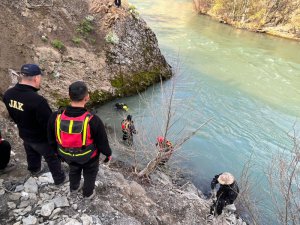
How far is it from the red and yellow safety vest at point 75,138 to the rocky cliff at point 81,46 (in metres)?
6.17

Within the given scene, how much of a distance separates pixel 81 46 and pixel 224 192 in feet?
28.6

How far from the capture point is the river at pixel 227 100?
1018 cm

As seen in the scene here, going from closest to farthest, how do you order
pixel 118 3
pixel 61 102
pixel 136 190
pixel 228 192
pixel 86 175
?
pixel 86 175, pixel 136 190, pixel 228 192, pixel 61 102, pixel 118 3

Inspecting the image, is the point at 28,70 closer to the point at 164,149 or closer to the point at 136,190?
the point at 136,190

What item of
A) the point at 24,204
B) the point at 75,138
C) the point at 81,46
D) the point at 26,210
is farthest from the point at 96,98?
the point at 75,138

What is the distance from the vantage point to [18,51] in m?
10.8

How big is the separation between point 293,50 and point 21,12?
19963 mm

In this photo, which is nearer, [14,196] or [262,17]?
[14,196]

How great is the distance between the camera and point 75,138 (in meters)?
4.01

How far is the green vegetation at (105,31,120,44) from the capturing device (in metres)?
13.5

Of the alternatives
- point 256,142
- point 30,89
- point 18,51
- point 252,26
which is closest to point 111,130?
point 18,51

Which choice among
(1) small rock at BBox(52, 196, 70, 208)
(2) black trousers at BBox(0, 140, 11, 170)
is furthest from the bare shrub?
(2) black trousers at BBox(0, 140, 11, 170)

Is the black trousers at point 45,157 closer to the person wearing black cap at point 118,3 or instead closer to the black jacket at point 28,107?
the black jacket at point 28,107

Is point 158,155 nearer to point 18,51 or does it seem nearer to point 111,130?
point 111,130
